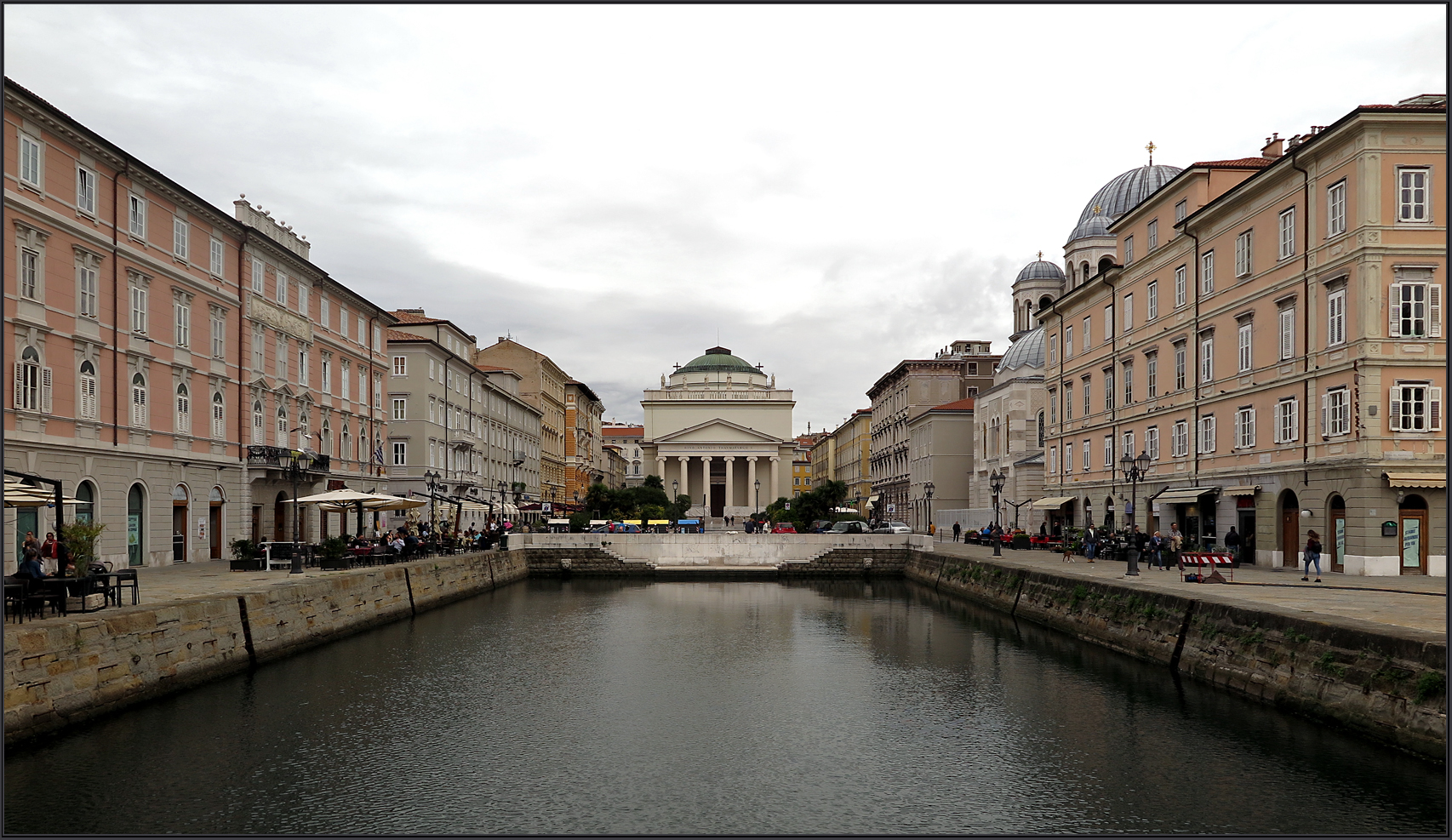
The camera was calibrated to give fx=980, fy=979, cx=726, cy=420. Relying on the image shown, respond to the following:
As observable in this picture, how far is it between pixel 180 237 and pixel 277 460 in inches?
406

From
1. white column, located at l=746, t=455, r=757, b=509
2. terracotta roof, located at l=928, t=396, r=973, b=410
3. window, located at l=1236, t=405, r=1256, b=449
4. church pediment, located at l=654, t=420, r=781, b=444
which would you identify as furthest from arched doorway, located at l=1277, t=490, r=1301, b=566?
church pediment, located at l=654, t=420, r=781, b=444

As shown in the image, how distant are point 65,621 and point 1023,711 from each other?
17145 mm

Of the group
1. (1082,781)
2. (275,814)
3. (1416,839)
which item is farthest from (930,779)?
(275,814)

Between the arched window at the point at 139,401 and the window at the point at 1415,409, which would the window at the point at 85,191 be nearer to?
the arched window at the point at 139,401

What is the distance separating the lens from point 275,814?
496 inches

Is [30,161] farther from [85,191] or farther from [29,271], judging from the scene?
[29,271]

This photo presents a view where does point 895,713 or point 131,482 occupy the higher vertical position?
point 131,482

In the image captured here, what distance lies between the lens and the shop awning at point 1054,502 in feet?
173

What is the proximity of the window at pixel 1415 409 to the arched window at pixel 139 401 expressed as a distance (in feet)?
127

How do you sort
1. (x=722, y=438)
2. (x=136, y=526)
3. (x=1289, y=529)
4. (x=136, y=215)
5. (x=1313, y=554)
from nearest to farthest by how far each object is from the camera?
1. (x=1313, y=554)
2. (x=1289, y=529)
3. (x=136, y=526)
4. (x=136, y=215)
5. (x=722, y=438)

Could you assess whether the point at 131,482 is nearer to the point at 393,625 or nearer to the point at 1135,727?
the point at 393,625

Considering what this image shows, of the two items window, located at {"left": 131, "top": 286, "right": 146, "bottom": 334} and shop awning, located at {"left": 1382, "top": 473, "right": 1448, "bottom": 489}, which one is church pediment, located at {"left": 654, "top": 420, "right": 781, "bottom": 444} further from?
shop awning, located at {"left": 1382, "top": 473, "right": 1448, "bottom": 489}

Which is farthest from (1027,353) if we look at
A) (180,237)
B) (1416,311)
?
(180,237)

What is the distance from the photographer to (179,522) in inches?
1400
